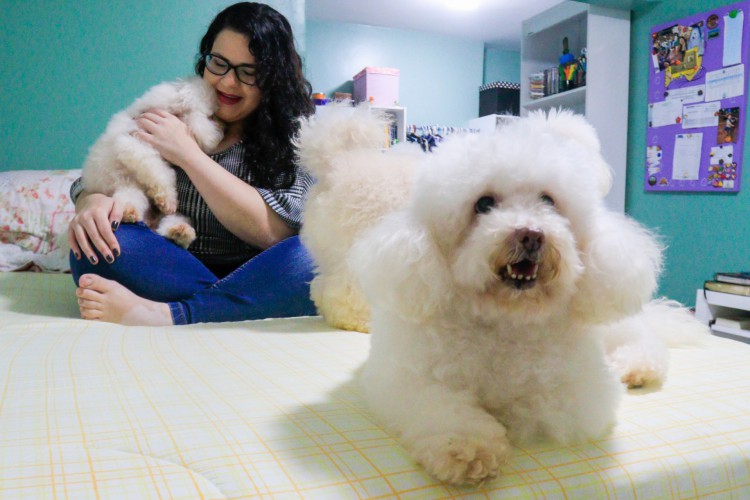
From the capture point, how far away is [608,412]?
683 mm

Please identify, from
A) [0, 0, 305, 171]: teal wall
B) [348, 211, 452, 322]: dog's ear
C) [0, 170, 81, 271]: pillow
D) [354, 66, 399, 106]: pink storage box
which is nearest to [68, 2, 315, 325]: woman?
[0, 170, 81, 271]: pillow

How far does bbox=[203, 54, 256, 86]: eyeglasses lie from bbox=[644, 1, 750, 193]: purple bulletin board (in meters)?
2.34

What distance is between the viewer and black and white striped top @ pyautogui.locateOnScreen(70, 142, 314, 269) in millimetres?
1553

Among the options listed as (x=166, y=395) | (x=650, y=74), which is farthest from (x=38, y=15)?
(x=650, y=74)

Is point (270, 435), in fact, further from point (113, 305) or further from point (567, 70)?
point (567, 70)

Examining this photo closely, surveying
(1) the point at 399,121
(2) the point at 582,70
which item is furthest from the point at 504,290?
(1) the point at 399,121

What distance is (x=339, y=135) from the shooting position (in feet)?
4.26

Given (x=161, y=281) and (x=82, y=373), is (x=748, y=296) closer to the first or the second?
(x=161, y=281)

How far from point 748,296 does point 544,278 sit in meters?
2.08

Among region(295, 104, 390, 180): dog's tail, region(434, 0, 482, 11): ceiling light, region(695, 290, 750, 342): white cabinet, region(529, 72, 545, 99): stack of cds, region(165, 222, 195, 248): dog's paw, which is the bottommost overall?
region(695, 290, 750, 342): white cabinet

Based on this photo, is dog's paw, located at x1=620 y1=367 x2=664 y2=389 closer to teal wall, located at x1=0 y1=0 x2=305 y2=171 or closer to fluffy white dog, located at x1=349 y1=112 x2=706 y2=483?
fluffy white dog, located at x1=349 y1=112 x2=706 y2=483

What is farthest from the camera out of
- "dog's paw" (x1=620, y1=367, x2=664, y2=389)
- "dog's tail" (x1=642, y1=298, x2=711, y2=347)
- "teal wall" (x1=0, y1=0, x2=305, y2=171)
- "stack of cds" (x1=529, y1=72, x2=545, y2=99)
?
"stack of cds" (x1=529, y1=72, x2=545, y2=99)

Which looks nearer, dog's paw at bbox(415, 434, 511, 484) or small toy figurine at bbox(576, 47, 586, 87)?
dog's paw at bbox(415, 434, 511, 484)

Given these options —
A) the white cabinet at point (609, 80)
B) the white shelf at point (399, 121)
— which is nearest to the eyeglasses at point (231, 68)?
the white cabinet at point (609, 80)
